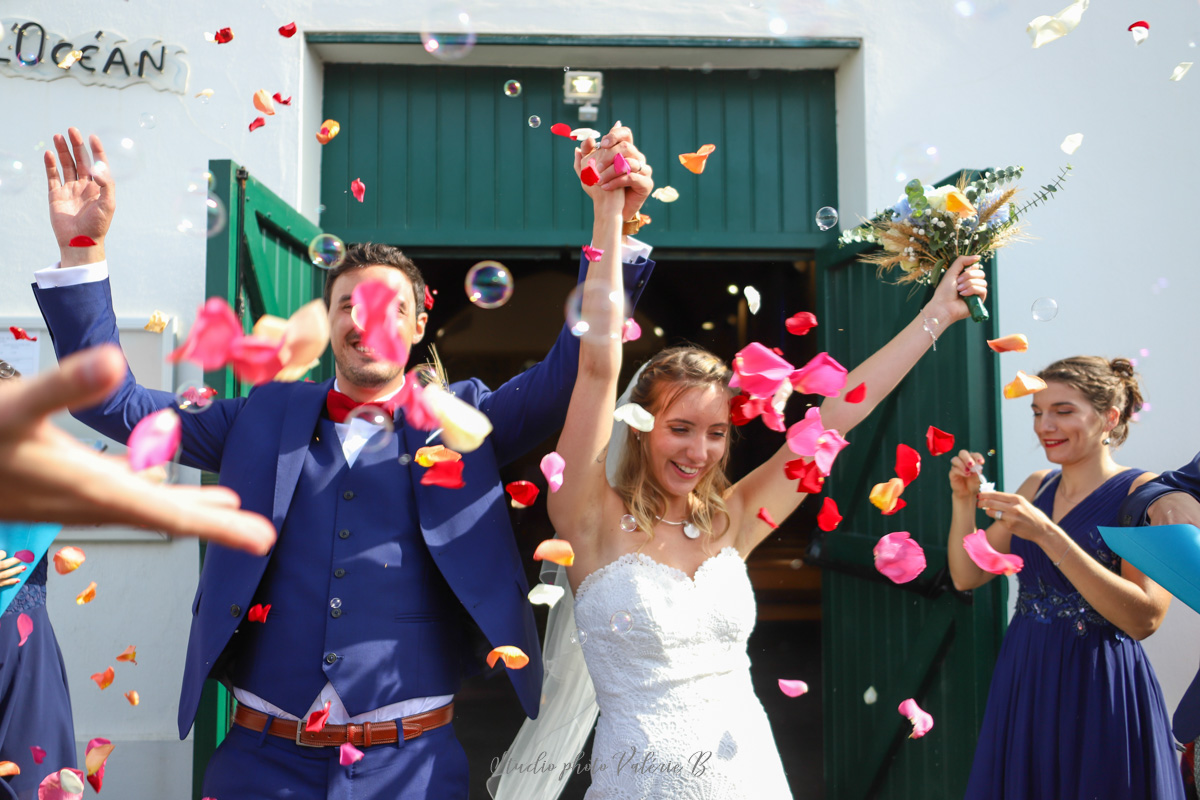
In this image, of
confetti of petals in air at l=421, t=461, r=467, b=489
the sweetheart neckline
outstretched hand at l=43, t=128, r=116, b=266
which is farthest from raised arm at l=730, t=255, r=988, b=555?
outstretched hand at l=43, t=128, r=116, b=266

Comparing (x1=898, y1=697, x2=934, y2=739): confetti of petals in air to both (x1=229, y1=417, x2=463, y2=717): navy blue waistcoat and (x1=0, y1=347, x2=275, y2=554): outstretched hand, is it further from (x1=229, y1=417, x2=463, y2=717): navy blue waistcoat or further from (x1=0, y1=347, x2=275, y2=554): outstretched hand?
(x1=0, y1=347, x2=275, y2=554): outstretched hand

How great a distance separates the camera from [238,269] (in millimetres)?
2771

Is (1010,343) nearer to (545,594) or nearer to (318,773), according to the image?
(545,594)

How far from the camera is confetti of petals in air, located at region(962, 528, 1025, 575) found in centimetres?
234

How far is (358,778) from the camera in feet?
5.84

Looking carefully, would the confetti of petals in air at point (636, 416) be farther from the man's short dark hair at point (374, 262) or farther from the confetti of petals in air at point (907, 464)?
the confetti of petals in air at point (907, 464)

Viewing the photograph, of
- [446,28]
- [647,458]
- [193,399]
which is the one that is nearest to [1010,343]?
[647,458]

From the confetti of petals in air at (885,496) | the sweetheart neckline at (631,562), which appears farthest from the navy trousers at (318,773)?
the confetti of petals in air at (885,496)

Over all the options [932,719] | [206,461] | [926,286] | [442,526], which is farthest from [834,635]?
[206,461]

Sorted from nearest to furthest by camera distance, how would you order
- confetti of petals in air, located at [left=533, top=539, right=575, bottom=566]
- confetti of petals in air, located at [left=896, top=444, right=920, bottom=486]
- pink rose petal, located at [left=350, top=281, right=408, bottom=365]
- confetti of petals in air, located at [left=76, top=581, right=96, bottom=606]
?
pink rose petal, located at [left=350, top=281, right=408, bottom=365], confetti of petals in air, located at [left=533, top=539, right=575, bottom=566], confetti of petals in air, located at [left=76, top=581, right=96, bottom=606], confetti of petals in air, located at [left=896, top=444, right=920, bottom=486]

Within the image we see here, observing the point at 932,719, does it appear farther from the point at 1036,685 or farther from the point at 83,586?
the point at 83,586

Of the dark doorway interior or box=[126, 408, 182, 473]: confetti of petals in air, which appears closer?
box=[126, 408, 182, 473]: confetti of petals in air

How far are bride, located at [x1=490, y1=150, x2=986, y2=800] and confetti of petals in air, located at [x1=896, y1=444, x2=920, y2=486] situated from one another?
108 cm

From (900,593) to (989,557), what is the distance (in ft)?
3.70
